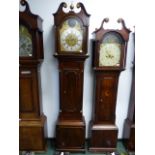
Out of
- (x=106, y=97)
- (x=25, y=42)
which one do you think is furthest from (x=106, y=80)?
(x=25, y=42)

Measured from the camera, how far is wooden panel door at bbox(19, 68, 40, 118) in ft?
6.82

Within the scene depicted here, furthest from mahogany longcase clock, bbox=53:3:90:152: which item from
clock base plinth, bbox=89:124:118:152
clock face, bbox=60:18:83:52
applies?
clock base plinth, bbox=89:124:118:152

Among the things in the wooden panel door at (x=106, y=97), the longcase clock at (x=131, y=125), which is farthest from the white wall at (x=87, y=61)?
the wooden panel door at (x=106, y=97)

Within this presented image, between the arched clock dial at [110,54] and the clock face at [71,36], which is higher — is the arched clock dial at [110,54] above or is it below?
below

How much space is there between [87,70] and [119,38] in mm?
612

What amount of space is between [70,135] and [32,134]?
50 cm

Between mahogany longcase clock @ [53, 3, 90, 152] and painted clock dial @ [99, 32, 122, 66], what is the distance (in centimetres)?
22

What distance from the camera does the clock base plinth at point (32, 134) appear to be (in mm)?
2203

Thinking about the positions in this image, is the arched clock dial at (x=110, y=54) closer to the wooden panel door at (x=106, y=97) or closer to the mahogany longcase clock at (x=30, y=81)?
the wooden panel door at (x=106, y=97)

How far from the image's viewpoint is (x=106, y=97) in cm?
221

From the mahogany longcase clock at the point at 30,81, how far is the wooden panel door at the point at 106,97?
2.48 feet

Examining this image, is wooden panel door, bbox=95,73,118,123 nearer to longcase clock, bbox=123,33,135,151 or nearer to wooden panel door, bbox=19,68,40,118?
longcase clock, bbox=123,33,135,151
